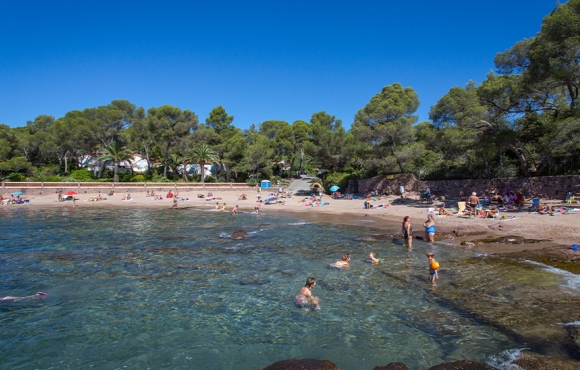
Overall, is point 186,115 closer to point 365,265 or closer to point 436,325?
point 365,265

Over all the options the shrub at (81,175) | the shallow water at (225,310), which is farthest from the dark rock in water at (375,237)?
the shrub at (81,175)

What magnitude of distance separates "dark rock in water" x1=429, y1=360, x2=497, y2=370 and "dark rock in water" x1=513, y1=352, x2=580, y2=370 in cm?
60

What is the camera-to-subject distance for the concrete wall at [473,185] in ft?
74.7

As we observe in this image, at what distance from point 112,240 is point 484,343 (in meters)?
16.4

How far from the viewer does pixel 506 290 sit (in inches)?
363

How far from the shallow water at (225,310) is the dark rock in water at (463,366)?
48 centimetres

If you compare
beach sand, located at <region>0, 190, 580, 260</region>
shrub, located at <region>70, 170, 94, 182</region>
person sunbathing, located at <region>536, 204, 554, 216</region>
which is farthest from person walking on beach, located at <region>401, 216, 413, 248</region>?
shrub, located at <region>70, 170, 94, 182</region>

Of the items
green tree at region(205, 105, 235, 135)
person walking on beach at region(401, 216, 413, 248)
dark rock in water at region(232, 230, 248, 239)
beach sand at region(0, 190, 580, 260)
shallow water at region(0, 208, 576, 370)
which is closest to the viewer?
shallow water at region(0, 208, 576, 370)

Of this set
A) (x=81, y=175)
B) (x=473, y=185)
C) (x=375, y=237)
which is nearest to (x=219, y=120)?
(x=81, y=175)

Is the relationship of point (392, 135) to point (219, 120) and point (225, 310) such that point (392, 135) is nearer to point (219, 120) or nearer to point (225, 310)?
point (225, 310)

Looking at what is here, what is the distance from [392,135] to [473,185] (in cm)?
899

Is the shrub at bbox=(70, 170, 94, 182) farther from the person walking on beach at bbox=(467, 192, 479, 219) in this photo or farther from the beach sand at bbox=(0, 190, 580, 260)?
the person walking on beach at bbox=(467, 192, 479, 219)

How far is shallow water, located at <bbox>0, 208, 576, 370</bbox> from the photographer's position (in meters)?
6.39

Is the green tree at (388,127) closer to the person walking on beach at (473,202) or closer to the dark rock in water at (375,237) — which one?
the person walking on beach at (473,202)
